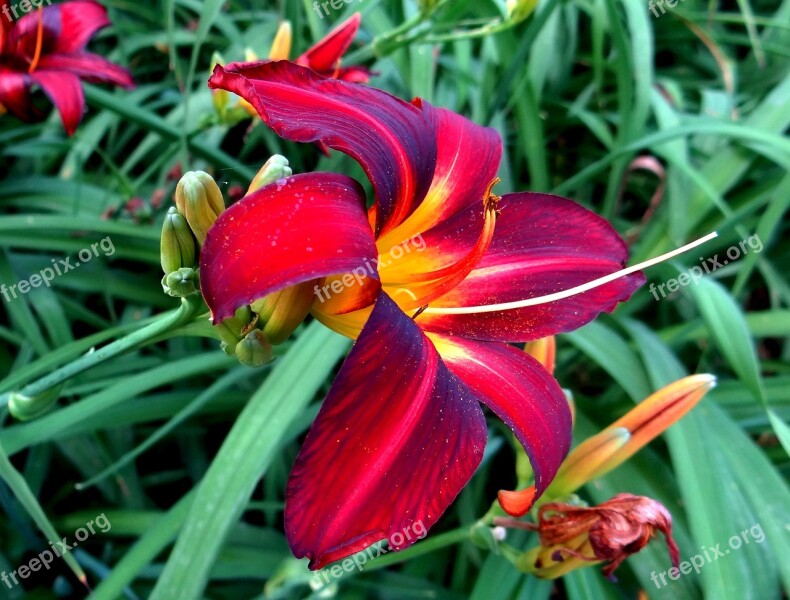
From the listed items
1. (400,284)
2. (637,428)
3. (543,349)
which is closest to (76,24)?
(400,284)

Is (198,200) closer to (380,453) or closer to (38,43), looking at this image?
(380,453)

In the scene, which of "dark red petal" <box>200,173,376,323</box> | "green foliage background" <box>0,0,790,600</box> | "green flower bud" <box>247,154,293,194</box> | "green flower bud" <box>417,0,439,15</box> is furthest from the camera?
"green flower bud" <box>417,0,439,15</box>

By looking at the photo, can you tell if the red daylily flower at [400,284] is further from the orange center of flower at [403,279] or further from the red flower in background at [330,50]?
the red flower in background at [330,50]

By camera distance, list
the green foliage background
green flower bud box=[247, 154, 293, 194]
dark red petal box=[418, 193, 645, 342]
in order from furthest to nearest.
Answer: the green foliage background
dark red petal box=[418, 193, 645, 342]
green flower bud box=[247, 154, 293, 194]

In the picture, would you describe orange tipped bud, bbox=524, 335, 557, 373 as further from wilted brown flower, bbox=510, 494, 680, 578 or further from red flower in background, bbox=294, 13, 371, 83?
red flower in background, bbox=294, 13, 371, 83

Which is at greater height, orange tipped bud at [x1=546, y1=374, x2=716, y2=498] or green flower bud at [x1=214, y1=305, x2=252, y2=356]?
green flower bud at [x1=214, y1=305, x2=252, y2=356]

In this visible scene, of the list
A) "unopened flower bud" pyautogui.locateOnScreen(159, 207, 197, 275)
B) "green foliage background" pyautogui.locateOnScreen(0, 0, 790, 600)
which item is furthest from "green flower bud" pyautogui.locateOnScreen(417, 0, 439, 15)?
"unopened flower bud" pyautogui.locateOnScreen(159, 207, 197, 275)

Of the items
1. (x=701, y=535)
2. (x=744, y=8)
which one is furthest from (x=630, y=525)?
(x=744, y=8)
